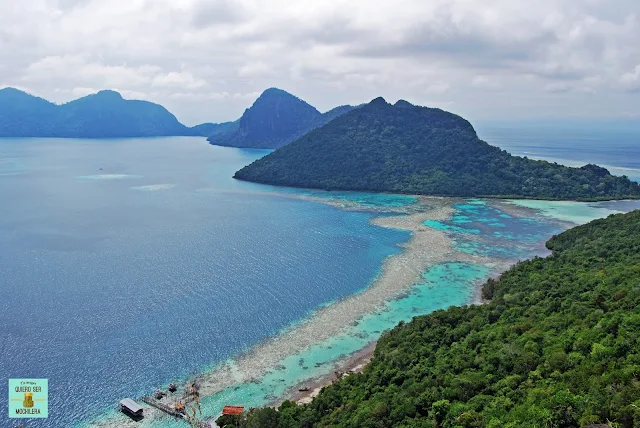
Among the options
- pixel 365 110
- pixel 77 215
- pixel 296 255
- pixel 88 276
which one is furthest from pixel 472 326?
pixel 365 110

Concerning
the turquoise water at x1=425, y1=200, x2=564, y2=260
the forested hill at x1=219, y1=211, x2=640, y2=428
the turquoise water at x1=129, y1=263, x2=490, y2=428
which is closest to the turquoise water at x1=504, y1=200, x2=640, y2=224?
the turquoise water at x1=425, y1=200, x2=564, y2=260

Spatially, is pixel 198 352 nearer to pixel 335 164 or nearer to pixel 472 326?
pixel 472 326

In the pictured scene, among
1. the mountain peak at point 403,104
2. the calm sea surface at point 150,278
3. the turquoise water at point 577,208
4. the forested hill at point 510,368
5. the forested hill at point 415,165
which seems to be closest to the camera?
the forested hill at point 510,368

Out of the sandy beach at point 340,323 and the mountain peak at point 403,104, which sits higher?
the mountain peak at point 403,104

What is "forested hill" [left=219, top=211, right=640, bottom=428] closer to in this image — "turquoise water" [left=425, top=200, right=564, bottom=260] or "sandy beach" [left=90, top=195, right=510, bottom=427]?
"sandy beach" [left=90, top=195, right=510, bottom=427]

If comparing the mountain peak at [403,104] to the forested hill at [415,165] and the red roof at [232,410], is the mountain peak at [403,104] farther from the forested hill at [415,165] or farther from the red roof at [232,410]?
the red roof at [232,410]

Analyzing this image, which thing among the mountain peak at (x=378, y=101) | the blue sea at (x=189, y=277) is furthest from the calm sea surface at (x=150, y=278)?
the mountain peak at (x=378, y=101)
